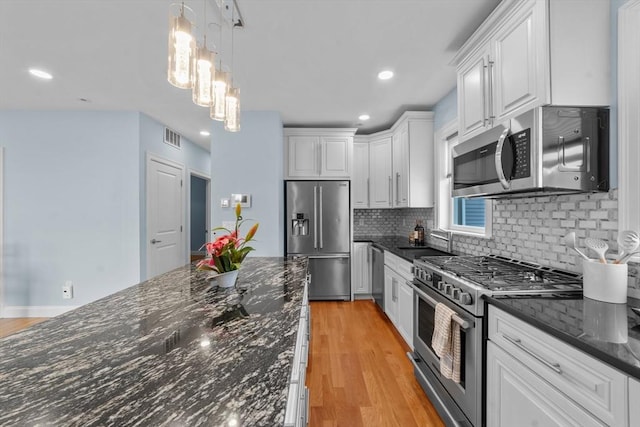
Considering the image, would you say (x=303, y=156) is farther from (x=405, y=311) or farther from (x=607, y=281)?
(x=607, y=281)

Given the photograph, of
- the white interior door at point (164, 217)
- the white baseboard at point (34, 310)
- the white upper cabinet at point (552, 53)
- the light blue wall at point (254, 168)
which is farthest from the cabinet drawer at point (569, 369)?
the white baseboard at point (34, 310)

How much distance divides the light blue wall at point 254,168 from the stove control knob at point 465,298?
2466 millimetres

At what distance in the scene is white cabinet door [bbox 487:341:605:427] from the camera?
0.98 meters

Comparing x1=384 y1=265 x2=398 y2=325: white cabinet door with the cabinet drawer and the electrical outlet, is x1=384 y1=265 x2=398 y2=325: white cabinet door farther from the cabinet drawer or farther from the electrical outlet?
the electrical outlet

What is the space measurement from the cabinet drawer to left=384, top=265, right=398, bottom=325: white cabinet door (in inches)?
69.3

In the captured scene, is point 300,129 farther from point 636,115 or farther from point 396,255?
point 636,115

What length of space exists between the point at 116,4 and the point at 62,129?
2.71 metres

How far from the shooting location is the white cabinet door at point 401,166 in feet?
11.6

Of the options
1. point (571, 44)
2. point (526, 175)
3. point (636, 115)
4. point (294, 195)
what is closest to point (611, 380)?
point (526, 175)

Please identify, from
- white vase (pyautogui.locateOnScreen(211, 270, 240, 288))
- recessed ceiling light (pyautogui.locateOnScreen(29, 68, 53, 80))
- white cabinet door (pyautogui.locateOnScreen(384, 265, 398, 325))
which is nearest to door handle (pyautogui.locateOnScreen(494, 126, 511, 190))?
white vase (pyautogui.locateOnScreen(211, 270, 240, 288))

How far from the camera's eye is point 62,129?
3.62 metres

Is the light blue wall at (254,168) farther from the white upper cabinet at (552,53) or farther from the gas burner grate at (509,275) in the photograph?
the white upper cabinet at (552,53)

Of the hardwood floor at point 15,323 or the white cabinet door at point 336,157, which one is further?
the white cabinet door at point 336,157

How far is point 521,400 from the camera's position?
1.17 m
